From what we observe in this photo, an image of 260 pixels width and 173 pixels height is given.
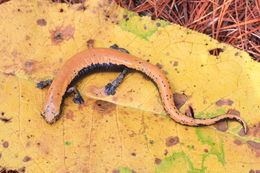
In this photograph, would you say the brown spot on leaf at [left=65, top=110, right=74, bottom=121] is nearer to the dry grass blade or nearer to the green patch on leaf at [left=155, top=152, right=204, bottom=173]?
the green patch on leaf at [left=155, top=152, right=204, bottom=173]

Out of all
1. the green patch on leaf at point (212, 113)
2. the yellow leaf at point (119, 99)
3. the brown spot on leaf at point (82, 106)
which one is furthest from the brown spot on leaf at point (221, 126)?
the brown spot on leaf at point (82, 106)

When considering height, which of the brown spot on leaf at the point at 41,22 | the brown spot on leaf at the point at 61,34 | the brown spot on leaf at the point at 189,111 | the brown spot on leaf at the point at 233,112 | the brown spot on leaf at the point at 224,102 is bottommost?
the brown spot on leaf at the point at 233,112

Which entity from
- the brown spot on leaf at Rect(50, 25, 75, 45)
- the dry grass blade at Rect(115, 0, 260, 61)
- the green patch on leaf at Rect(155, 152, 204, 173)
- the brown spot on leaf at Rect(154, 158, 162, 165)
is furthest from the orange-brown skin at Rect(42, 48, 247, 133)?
the dry grass blade at Rect(115, 0, 260, 61)

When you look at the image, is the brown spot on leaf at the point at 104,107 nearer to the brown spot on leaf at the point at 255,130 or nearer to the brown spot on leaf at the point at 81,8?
A: the brown spot on leaf at the point at 81,8

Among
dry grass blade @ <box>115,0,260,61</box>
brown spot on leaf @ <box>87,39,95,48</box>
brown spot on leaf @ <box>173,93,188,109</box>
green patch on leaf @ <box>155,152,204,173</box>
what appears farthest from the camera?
dry grass blade @ <box>115,0,260,61</box>

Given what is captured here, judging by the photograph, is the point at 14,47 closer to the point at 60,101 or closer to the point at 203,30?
the point at 60,101
